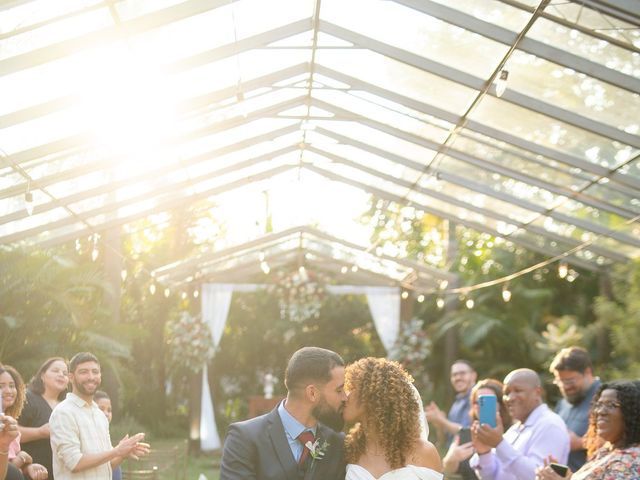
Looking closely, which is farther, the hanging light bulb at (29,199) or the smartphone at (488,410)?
the hanging light bulb at (29,199)

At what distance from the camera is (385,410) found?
162 inches

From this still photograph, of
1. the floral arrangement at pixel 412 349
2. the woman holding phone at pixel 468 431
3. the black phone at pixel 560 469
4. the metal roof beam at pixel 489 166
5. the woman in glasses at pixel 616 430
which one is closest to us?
the woman in glasses at pixel 616 430

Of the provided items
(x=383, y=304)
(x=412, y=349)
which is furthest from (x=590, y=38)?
(x=383, y=304)

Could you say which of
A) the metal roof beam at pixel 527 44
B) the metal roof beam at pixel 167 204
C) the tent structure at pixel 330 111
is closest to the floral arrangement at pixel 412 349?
the tent structure at pixel 330 111

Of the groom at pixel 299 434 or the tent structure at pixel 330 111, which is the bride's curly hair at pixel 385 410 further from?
the tent structure at pixel 330 111

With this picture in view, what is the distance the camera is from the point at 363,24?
10.1m

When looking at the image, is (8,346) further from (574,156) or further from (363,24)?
(574,156)

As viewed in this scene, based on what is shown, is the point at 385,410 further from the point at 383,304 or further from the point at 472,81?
the point at 383,304

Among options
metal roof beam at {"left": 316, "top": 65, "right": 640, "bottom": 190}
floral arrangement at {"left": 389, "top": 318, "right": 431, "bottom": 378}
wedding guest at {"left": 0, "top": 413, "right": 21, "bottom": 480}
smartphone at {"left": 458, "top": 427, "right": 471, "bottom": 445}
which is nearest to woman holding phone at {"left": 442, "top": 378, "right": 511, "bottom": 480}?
smartphone at {"left": 458, "top": 427, "right": 471, "bottom": 445}

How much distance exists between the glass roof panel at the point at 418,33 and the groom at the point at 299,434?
19.4 feet

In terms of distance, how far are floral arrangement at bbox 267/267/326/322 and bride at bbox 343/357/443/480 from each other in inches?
617

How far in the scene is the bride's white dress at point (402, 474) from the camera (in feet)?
13.3

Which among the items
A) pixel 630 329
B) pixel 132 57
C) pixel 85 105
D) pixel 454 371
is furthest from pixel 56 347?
pixel 630 329

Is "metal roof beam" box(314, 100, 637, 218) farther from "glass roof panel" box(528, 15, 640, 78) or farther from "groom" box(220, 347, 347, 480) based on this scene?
"groom" box(220, 347, 347, 480)
